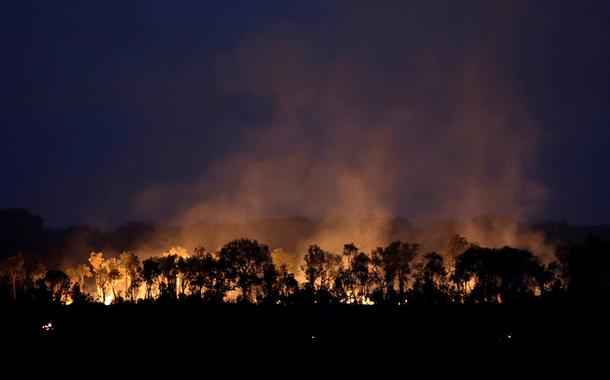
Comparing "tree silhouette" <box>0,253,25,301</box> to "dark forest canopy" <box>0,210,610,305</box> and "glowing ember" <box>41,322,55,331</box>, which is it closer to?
"dark forest canopy" <box>0,210,610,305</box>

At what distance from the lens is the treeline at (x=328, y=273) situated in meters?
50.0

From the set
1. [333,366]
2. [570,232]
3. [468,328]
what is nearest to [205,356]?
[333,366]

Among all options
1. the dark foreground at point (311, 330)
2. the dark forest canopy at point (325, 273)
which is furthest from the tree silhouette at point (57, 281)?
the dark foreground at point (311, 330)

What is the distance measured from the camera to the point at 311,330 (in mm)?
28781

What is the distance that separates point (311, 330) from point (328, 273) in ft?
112

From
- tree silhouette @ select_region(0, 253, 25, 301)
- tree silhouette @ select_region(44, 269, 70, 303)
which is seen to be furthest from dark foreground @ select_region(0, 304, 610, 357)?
tree silhouette @ select_region(0, 253, 25, 301)

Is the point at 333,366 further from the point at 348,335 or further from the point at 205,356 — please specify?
the point at 205,356

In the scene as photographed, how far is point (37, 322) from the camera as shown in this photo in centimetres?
2845

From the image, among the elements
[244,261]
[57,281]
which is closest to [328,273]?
[244,261]

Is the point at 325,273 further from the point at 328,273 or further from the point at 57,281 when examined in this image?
the point at 57,281

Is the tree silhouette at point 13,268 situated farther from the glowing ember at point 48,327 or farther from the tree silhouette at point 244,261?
the glowing ember at point 48,327

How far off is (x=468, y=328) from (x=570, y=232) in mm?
123157

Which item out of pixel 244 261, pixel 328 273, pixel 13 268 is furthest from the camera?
pixel 13 268

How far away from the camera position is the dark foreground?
25594 mm
